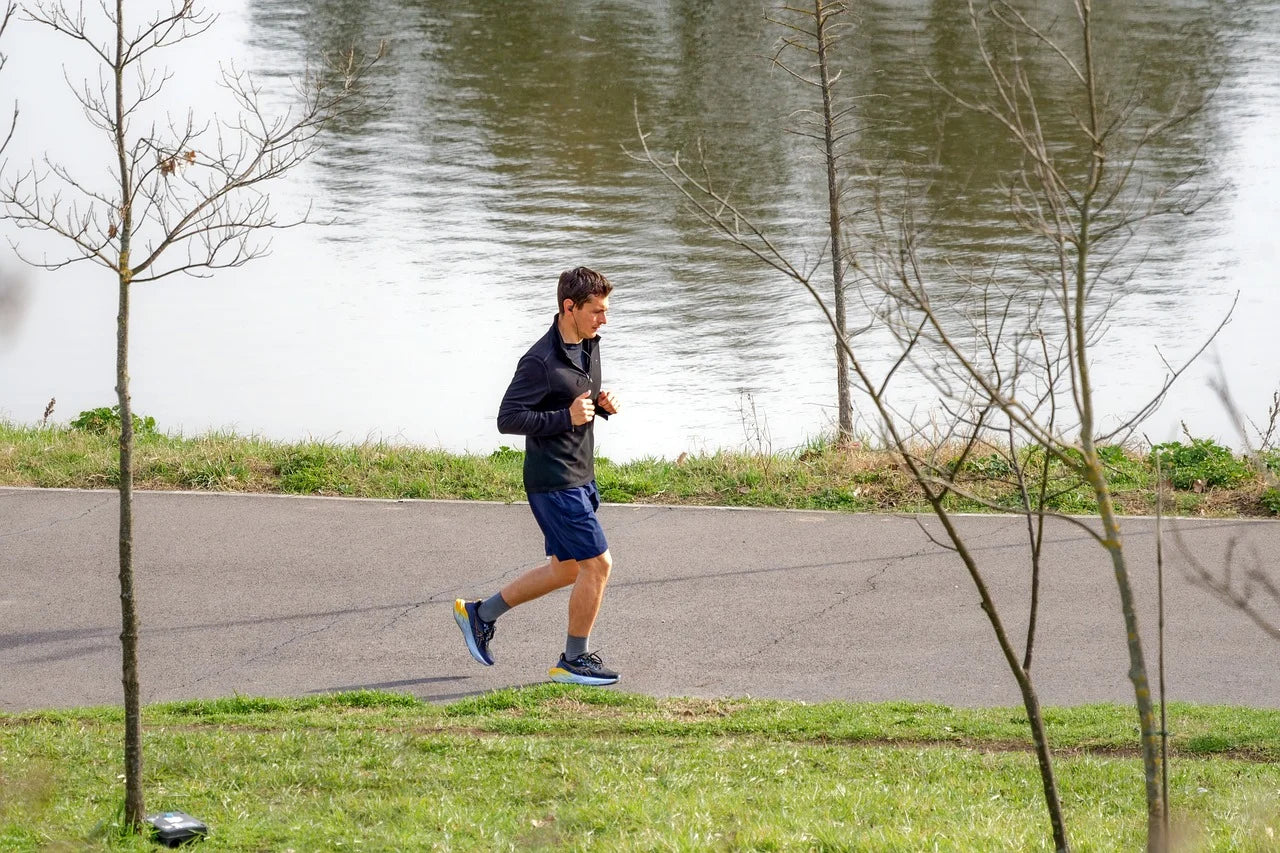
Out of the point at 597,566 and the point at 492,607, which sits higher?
the point at 597,566

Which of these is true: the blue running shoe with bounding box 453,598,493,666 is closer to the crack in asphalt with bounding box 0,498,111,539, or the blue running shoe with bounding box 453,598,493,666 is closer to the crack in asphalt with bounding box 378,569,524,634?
the crack in asphalt with bounding box 378,569,524,634

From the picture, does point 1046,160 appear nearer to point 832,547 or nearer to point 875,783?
point 875,783

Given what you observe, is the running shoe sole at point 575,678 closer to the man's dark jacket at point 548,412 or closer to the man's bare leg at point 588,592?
the man's bare leg at point 588,592

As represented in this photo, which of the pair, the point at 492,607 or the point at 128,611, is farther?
the point at 492,607

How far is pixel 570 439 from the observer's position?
303 inches

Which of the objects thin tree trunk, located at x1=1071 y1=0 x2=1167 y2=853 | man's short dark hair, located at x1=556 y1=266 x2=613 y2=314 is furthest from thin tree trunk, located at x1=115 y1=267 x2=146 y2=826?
thin tree trunk, located at x1=1071 y1=0 x2=1167 y2=853

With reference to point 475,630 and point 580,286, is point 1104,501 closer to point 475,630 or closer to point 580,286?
point 580,286

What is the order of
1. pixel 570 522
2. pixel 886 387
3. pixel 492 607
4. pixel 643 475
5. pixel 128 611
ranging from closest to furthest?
pixel 128 611 < pixel 570 522 < pixel 492 607 < pixel 643 475 < pixel 886 387

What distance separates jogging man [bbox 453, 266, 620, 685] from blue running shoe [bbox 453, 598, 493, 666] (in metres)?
0.52

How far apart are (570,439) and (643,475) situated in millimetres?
4549

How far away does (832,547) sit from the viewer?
10.3 metres

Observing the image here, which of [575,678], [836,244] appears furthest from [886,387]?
[575,678]

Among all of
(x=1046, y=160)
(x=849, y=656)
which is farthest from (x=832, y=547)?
(x=1046, y=160)

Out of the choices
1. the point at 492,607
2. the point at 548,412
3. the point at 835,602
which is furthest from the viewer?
the point at 835,602
